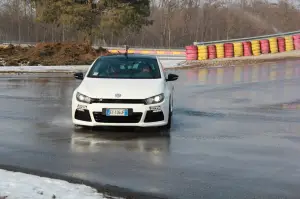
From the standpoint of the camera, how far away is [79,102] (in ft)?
31.4

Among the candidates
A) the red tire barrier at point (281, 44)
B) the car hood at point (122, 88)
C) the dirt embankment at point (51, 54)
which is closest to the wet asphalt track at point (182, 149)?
the car hood at point (122, 88)

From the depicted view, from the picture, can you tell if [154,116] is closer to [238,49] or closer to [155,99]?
[155,99]

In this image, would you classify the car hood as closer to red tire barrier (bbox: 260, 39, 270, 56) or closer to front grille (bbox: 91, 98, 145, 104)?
front grille (bbox: 91, 98, 145, 104)

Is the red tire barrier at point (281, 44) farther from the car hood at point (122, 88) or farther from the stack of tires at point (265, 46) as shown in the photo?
the car hood at point (122, 88)

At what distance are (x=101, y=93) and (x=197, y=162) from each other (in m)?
2.71

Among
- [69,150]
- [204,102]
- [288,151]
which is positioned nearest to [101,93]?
[69,150]

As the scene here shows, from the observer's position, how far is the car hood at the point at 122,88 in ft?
30.7

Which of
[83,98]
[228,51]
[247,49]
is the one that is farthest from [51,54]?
[83,98]

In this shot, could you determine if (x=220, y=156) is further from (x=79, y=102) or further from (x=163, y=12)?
(x=163, y=12)

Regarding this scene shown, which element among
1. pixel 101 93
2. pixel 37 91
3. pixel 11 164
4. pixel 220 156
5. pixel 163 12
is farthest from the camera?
pixel 163 12

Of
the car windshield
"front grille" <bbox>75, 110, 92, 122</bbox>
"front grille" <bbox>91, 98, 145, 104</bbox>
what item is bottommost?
"front grille" <bbox>75, 110, 92, 122</bbox>

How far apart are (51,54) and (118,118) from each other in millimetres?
29814

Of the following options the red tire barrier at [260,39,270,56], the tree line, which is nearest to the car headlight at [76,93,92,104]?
the red tire barrier at [260,39,270,56]

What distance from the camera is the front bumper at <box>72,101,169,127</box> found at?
9250mm
